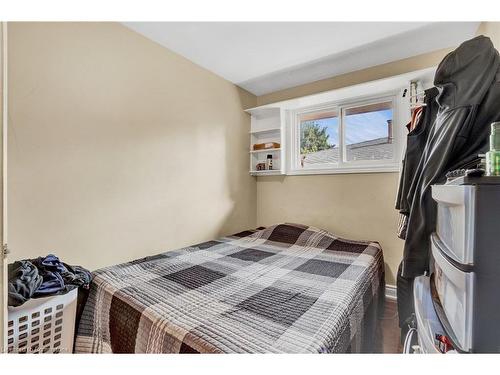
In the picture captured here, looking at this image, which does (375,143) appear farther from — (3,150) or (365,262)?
(3,150)

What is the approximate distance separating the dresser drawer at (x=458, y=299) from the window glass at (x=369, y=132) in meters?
1.72

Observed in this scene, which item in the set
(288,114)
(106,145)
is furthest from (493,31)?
(106,145)

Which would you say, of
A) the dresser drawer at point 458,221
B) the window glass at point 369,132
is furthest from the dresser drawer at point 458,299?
the window glass at point 369,132

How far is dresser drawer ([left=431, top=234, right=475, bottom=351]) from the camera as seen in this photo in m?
0.52

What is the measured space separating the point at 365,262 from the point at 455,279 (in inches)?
44.6

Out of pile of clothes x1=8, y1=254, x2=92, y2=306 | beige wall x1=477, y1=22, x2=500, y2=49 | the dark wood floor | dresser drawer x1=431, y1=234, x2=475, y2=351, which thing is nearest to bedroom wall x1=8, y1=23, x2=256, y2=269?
pile of clothes x1=8, y1=254, x2=92, y2=306

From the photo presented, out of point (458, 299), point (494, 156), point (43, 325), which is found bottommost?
point (43, 325)

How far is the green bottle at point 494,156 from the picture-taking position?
563 mm

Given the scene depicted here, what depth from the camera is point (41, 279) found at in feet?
3.40

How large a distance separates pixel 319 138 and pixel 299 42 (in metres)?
1.06

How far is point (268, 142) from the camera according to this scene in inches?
109

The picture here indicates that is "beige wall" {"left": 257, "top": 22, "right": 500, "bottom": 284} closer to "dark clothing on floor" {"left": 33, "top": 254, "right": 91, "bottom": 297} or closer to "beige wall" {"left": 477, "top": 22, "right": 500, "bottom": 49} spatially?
"beige wall" {"left": 477, "top": 22, "right": 500, "bottom": 49}

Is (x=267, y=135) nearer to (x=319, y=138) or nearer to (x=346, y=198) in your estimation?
(x=319, y=138)
